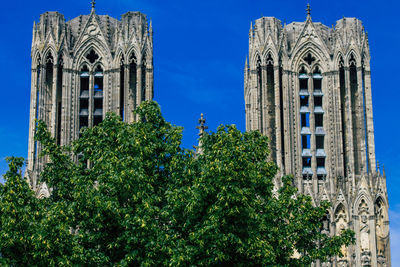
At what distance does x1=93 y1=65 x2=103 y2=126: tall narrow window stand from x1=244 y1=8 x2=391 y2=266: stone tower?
9.56 meters

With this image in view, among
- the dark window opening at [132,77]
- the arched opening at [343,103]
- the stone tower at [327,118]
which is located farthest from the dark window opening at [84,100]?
the arched opening at [343,103]

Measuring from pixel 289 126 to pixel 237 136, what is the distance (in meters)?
17.3

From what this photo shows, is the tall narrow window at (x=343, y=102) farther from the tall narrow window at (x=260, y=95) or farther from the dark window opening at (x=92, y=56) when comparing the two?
the dark window opening at (x=92, y=56)

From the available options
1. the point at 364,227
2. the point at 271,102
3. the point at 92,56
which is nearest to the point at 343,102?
the point at 271,102

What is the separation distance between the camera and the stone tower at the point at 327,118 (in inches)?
2231

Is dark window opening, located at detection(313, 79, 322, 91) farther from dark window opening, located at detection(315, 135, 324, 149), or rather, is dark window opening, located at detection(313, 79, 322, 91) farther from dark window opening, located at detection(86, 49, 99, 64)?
dark window opening, located at detection(86, 49, 99, 64)

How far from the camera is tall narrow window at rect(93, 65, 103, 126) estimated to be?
59969 millimetres

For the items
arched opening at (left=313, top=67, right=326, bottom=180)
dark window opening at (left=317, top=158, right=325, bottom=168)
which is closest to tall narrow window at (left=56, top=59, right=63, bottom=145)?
arched opening at (left=313, top=67, right=326, bottom=180)

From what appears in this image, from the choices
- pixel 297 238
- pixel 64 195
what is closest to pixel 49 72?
pixel 64 195

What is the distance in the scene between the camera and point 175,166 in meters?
41.8

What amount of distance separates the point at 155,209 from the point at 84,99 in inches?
866

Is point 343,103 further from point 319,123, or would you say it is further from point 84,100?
point 84,100

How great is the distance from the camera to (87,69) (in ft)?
200

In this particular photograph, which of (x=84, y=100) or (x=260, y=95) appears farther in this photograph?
(x=84, y=100)
